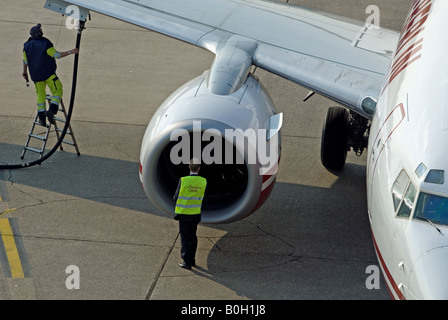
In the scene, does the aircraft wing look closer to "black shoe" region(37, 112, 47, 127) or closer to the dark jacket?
the dark jacket

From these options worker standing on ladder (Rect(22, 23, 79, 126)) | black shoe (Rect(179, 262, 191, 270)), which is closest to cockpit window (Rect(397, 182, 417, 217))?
black shoe (Rect(179, 262, 191, 270))

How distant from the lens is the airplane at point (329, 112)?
7.32 meters

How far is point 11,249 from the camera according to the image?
10422 millimetres

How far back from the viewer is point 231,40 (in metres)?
11.8

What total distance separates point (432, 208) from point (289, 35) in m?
5.59

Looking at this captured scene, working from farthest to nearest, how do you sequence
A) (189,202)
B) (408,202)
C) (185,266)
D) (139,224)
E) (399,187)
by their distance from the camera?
(139,224)
(185,266)
(189,202)
(399,187)
(408,202)

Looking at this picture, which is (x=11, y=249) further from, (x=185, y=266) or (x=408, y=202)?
(x=408, y=202)

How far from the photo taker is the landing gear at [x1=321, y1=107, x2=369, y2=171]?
40.8 ft

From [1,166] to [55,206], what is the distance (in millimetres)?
1525

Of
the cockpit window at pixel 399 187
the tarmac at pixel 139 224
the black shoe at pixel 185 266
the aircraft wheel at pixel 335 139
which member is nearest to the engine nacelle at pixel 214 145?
the black shoe at pixel 185 266

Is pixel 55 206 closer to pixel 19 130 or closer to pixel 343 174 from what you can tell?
pixel 19 130

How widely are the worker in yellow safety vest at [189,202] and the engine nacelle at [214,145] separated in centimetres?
25
